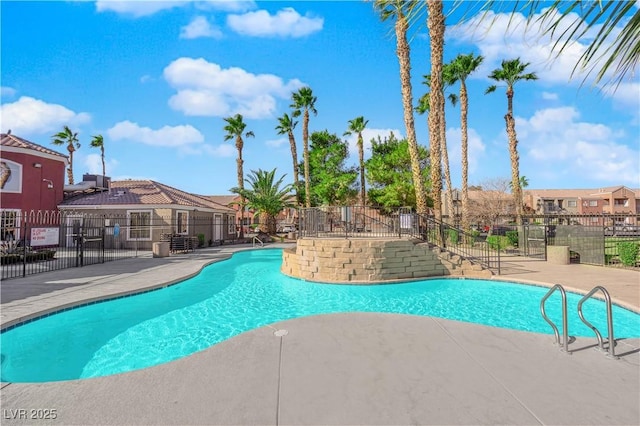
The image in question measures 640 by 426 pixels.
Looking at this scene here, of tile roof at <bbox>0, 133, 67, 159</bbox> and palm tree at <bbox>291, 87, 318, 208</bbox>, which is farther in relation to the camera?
palm tree at <bbox>291, 87, 318, 208</bbox>

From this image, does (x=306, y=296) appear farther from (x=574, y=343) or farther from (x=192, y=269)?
(x=574, y=343)

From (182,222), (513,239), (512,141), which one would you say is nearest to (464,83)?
(512,141)

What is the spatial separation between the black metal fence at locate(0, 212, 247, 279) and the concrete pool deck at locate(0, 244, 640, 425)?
12127 mm

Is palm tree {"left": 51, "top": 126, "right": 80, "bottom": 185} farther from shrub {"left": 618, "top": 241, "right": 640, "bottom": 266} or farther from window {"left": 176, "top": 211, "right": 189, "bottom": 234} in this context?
shrub {"left": 618, "top": 241, "right": 640, "bottom": 266}

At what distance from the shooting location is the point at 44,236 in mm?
11773

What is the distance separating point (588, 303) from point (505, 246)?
11.7m

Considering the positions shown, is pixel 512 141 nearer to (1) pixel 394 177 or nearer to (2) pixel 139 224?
(1) pixel 394 177

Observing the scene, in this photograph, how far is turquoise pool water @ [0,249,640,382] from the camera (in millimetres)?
5340

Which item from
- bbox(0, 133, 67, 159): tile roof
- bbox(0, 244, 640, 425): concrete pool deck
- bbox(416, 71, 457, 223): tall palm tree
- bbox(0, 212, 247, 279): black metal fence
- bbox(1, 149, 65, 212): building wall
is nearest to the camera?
bbox(0, 244, 640, 425): concrete pool deck

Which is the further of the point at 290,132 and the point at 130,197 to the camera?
the point at 290,132

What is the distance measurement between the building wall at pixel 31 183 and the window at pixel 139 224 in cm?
514

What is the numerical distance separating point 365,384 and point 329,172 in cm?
3335

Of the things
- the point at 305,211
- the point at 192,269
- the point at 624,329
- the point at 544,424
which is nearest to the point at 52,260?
the point at 192,269

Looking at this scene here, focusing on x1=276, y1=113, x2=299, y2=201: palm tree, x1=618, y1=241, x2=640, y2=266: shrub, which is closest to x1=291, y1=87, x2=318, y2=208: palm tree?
x1=276, y1=113, x2=299, y2=201: palm tree
